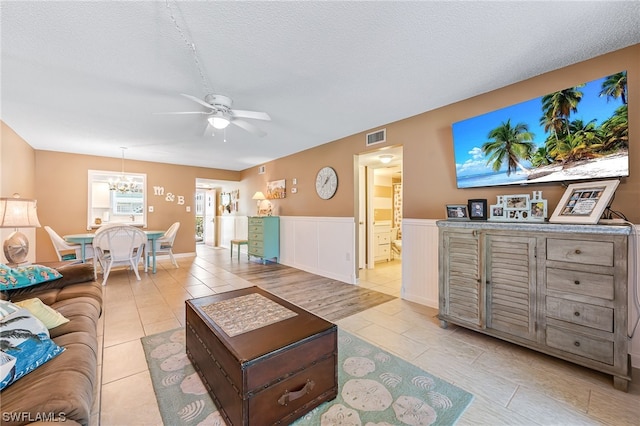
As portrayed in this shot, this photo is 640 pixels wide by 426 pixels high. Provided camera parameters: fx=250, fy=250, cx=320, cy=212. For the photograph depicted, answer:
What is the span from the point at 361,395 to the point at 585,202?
7.32 feet

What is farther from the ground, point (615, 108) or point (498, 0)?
point (498, 0)

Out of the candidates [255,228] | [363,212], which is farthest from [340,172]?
[255,228]

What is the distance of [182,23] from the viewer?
5.58ft

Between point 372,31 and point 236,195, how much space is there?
699 cm

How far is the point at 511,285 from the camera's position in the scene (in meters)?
2.16

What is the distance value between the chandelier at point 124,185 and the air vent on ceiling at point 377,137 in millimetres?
5650

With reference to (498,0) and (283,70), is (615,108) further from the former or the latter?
(283,70)

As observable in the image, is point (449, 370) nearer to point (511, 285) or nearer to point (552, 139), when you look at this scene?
point (511, 285)

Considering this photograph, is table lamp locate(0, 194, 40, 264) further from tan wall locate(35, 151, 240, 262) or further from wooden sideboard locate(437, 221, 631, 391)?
wooden sideboard locate(437, 221, 631, 391)

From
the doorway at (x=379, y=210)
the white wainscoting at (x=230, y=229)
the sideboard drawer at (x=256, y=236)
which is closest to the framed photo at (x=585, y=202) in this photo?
the doorway at (x=379, y=210)

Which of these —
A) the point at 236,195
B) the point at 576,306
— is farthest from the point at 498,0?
the point at 236,195

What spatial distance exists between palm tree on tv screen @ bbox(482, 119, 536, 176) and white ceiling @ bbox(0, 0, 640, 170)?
0.50 meters

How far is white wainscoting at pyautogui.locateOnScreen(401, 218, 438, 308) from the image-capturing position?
3.15 meters

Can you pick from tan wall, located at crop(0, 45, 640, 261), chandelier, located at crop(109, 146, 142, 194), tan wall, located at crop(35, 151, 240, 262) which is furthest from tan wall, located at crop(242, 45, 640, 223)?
chandelier, located at crop(109, 146, 142, 194)
